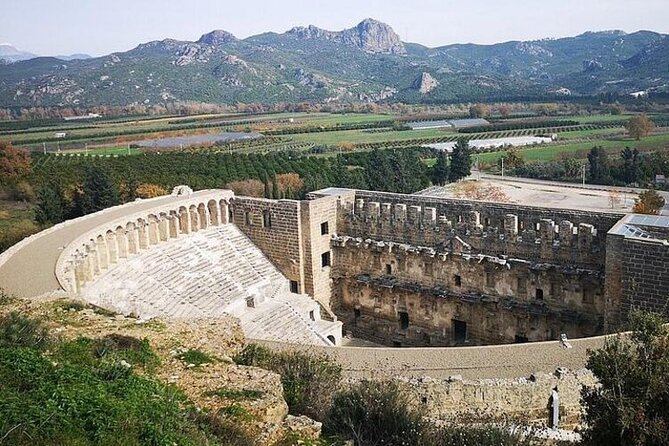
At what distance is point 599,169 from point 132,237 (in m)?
52.4

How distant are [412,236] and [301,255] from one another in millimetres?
4879

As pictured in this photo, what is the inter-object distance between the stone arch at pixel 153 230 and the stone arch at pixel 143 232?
0.38 metres

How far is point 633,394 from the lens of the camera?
10094 millimetres

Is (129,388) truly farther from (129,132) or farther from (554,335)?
(129,132)

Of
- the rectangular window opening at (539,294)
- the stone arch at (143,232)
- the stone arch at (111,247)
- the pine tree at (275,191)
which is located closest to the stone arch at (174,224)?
the stone arch at (143,232)

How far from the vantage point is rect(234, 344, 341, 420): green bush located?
11.6m

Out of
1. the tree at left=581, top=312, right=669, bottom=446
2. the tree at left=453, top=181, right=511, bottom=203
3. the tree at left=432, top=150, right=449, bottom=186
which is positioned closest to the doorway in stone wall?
the tree at left=581, top=312, right=669, bottom=446

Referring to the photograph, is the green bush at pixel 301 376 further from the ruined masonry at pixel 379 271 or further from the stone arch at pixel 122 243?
the stone arch at pixel 122 243

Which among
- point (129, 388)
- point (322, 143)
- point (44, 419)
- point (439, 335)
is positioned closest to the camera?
point (44, 419)

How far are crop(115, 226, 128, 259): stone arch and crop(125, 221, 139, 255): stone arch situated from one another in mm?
181

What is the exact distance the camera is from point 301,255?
26609 mm

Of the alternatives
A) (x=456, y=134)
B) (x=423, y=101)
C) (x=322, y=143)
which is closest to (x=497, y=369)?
(x=322, y=143)

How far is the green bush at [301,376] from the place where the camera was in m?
11.6

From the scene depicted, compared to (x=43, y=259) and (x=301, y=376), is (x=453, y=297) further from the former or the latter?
(x=43, y=259)
